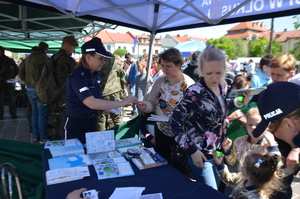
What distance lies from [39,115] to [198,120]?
3680mm

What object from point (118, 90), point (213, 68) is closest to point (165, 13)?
point (118, 90)

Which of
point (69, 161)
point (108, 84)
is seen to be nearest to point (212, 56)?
point (69, 161)

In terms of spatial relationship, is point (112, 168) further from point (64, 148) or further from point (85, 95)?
point (85, 95)

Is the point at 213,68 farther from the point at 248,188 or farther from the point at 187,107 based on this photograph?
the point at 248,188

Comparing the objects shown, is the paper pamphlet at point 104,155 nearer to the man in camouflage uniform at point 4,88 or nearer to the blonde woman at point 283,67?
the blonde woman at point 283,67

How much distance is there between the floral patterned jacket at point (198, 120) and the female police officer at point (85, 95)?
732 mm

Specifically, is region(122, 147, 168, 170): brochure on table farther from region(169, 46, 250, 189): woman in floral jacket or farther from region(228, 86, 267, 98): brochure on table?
region(228, 86, 267, 98): brochure on table

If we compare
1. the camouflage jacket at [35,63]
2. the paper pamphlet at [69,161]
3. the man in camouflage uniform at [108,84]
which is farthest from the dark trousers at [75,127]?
the camouflage jacket at [35,63]

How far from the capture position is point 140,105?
2.38 m

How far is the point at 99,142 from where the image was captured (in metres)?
1.97

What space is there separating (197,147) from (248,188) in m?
0.43

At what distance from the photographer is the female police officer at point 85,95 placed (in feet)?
6.90

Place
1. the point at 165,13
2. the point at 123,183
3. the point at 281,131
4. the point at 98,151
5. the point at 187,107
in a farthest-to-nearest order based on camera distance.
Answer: the point at 165,13, the point at 98,151, the point at 187,107, the point at 123,183, the point at 281,131

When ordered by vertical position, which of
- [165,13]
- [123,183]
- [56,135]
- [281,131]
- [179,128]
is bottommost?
[56,135]
